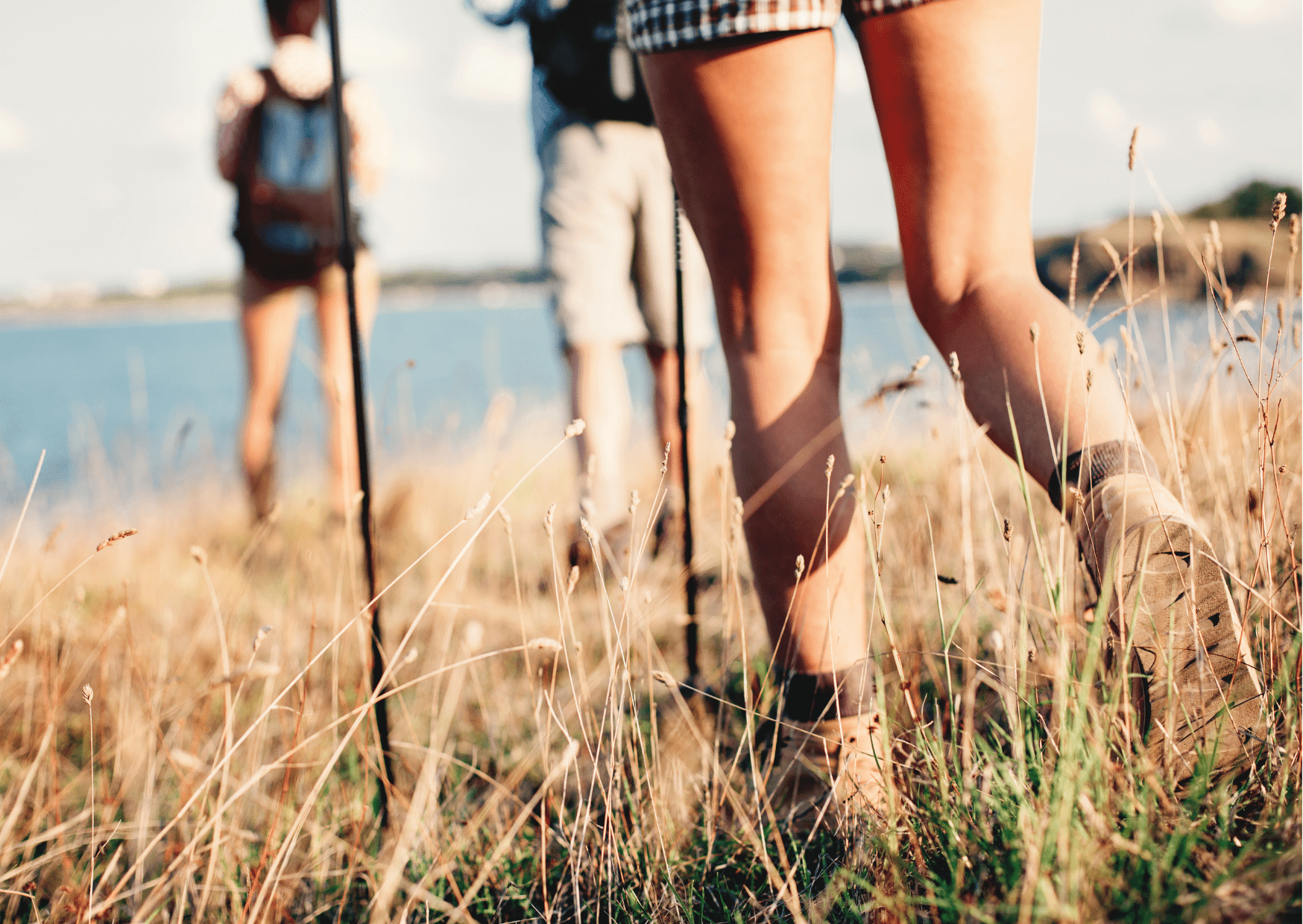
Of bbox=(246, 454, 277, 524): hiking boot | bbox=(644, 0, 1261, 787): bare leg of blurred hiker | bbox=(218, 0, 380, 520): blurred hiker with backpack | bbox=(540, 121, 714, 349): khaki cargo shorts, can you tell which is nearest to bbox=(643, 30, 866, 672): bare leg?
bbox=(644, 0, 1261, 787): bare leg of blurred hiker

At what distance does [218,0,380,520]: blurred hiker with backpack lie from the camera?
7.36 ft

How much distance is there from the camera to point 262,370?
2.39 meters

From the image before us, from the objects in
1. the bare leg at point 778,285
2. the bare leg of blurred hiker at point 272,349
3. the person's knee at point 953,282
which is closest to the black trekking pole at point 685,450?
the bare leg at point 778,285

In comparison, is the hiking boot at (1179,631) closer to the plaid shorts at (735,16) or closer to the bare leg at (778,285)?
the bare leg at (778,285)

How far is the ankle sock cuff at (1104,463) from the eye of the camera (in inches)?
26.9

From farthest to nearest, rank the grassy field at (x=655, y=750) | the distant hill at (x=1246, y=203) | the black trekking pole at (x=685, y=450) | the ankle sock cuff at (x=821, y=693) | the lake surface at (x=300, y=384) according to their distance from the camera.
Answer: the lake surface at (x=300, y=384), the distant hill at (x=1246, y=203), the black trekking pole at (x=685, y=450), the ankle sock cuff at (x=821, y=693), the grassy field at (x=655, y=750)

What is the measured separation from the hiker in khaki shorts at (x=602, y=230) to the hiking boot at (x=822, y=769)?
2.40 ft

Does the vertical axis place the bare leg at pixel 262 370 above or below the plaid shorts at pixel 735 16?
below

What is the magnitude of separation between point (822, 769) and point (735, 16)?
77 cm

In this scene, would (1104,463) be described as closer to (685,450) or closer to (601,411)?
(685,450)

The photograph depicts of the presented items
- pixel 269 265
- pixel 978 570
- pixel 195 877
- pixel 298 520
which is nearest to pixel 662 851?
pixel 195 877

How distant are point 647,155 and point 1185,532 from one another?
138cm

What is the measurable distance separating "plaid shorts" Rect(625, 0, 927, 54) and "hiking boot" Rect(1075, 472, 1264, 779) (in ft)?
1.62

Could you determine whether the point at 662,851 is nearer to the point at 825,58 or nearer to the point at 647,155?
the point at 825,58
